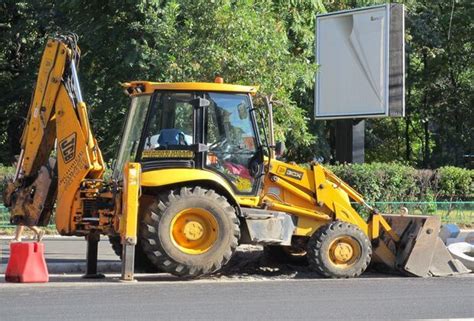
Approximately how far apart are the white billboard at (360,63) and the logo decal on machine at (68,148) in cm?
1296

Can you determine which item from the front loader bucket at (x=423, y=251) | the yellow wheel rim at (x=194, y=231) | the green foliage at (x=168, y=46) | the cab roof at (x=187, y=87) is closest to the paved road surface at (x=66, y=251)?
the yellow wheel rim at (x=194, y=231)

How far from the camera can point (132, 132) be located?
12.0 metres

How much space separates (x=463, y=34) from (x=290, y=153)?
39.3ft

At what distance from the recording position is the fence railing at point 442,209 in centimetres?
2023

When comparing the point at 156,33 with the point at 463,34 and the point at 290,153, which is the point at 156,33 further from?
the point at 463,34

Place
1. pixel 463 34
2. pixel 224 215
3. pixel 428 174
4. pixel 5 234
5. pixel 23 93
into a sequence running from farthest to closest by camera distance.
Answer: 1. pixel 463 34
2. pixel 23 93
3. pixel 428 174
4. pixel 5 234
5. pixel 224 215

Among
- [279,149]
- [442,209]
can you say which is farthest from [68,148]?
[442,209]

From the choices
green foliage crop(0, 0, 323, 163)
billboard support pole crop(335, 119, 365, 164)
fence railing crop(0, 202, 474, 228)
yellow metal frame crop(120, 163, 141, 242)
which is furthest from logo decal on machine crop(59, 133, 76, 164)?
billboard support pole crop(335, 119, 365, 164)

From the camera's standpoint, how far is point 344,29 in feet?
78.0

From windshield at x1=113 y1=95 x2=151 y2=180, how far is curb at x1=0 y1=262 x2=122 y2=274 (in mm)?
1853

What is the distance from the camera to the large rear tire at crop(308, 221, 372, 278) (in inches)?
464

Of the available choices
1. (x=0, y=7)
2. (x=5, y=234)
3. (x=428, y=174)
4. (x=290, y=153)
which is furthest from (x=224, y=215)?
(x=0, y=7)

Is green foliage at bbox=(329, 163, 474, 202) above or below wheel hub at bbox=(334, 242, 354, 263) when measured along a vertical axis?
above

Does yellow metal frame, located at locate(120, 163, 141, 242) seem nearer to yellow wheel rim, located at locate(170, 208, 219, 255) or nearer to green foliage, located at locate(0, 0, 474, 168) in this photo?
yellow wheel rim, located at locate(170, 208, 219, 255)
